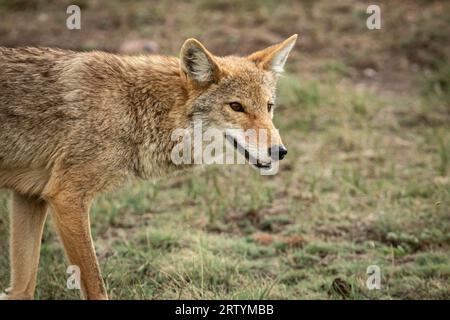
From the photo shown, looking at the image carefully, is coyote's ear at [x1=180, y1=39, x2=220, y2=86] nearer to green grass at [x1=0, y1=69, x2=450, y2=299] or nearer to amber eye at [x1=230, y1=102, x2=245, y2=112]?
amber eye at [x1=230, y1=102, x2=245, y2=112]

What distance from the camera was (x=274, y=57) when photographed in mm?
5586

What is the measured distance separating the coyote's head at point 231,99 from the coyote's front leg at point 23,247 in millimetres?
1469

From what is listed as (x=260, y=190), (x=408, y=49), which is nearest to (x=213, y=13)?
(x=408, y=49)

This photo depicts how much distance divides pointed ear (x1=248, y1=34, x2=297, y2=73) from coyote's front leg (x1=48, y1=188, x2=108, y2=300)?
1.86m

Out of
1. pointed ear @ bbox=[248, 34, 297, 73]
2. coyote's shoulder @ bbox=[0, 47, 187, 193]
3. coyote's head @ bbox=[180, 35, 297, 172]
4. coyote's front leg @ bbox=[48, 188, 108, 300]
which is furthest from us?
pointed ear @ bbox=[248, 34, 297, 73]

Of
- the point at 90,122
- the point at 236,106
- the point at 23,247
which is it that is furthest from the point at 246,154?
the point at 23,247

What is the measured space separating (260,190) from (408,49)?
543 cm

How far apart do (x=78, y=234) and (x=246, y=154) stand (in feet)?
4.43

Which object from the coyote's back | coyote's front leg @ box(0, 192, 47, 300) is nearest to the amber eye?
the coyote's back

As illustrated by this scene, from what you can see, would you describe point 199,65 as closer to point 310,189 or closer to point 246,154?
point 246,154

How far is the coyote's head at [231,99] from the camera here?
5055 millimetres

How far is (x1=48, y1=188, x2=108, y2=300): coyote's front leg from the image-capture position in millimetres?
4711

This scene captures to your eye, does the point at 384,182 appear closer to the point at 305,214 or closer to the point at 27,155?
the point at 305,214

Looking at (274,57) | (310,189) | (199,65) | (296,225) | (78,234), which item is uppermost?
(274,57)
